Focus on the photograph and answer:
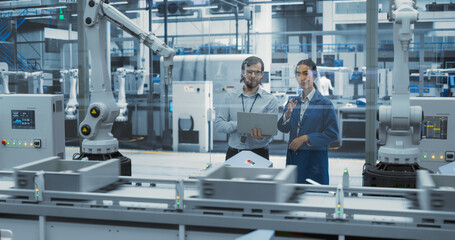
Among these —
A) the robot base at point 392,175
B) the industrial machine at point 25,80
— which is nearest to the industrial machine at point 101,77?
the robot base at point 392,175

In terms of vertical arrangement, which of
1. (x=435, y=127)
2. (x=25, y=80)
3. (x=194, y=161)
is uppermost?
(x=25, y=80)

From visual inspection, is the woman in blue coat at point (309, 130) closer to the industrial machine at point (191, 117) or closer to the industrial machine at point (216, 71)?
the industrial machine at point (216, 71)

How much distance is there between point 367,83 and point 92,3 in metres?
3.59

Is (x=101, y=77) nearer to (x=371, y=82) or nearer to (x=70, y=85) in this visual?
(x=371, y=82)

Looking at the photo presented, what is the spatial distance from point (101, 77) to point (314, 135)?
245 centimetres

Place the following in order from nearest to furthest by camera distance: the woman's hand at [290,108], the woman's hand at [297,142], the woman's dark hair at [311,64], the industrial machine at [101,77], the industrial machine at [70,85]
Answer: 1. the industrial machine at [101,77]
2. the woman's hand at [297,142]
3. the woman's hand at [290,108]
4. the woman's dark hair at [311,64]
5. the industrial machine at [70,85]

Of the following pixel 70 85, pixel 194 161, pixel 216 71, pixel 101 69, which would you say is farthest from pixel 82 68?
pixel 101 69

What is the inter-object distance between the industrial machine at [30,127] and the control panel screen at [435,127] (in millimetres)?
4280

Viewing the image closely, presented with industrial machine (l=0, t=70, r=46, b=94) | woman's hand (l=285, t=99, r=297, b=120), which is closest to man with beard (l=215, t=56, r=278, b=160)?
woman's hand (l=285, t=99, r=297, b=120)

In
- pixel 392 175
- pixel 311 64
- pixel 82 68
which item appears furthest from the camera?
pixel 82 68

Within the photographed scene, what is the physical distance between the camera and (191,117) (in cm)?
843

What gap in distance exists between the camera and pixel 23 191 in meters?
3.02

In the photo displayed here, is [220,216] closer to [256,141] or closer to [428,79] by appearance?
[256,141]

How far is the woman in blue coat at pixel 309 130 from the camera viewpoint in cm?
543
